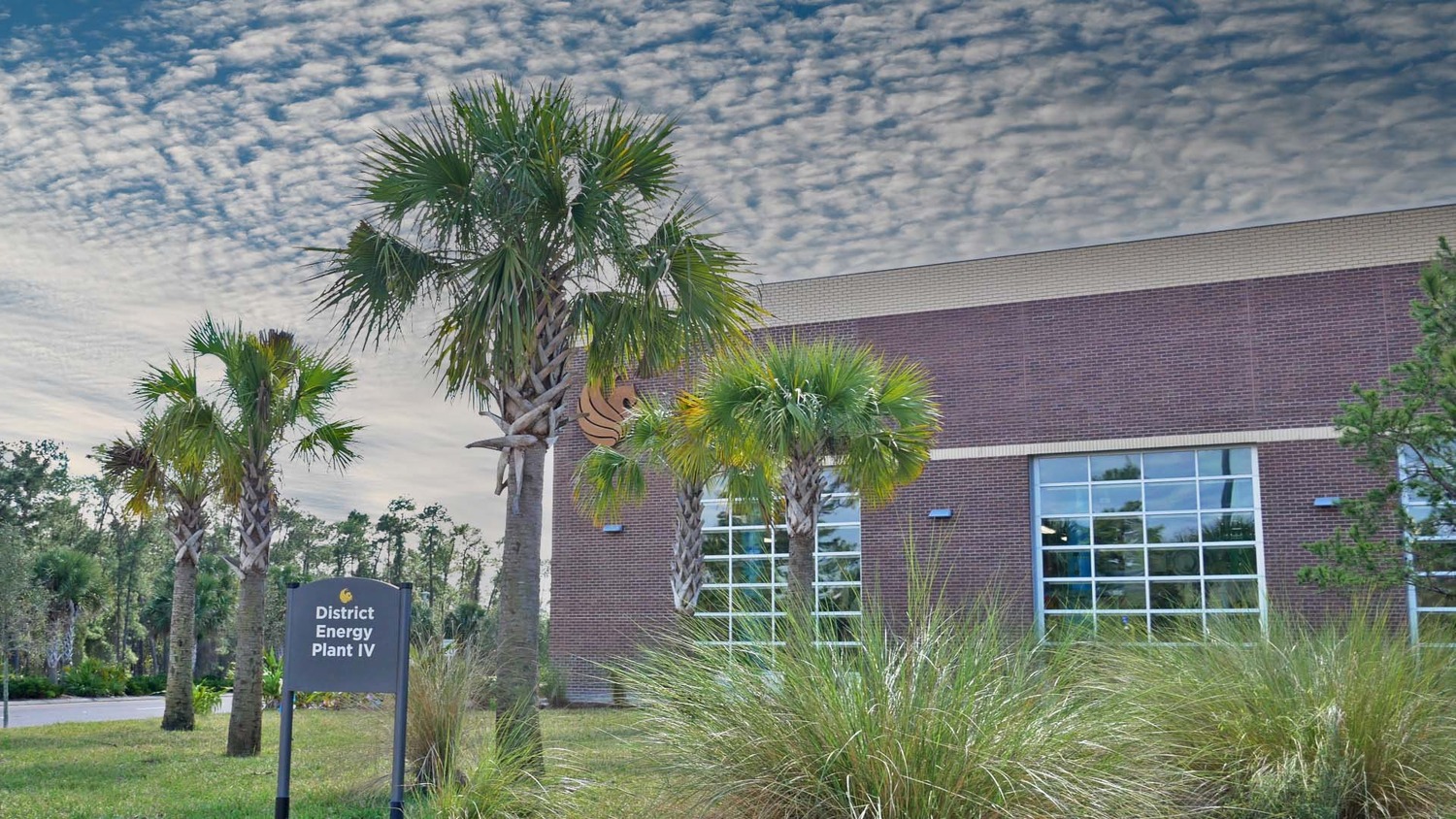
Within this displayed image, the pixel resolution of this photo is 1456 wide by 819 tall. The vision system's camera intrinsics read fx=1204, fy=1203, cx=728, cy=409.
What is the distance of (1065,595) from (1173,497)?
285cm

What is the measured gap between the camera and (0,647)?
3111 centimetres

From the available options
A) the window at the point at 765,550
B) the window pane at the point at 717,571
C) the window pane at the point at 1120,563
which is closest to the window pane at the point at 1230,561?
the window pane at the point at 1120,563

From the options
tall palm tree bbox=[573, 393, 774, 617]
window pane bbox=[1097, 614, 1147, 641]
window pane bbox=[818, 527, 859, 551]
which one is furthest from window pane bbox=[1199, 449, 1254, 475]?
window pane bbox=[1097, 614, 1147, 641]

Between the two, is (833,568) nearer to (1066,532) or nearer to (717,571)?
(717,571)

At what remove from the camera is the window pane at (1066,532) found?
2406 centimetres

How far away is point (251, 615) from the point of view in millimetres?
15570

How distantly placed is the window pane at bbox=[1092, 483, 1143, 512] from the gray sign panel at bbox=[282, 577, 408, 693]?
1872cm

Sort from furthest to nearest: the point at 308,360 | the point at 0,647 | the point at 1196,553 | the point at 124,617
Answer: the point at 124,617 → the point at 0,647 → the point at 1196,553 → the point at 308,360

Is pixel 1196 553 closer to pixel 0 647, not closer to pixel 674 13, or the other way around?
Result: pixel 674 13

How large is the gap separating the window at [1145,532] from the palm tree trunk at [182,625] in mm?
15137

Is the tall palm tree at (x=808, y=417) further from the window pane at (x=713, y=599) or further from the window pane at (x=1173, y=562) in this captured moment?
the window pane at (x=713, y=599)

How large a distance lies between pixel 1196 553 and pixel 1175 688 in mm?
16868

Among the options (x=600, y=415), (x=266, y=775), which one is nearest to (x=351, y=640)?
(x=266, y=775)

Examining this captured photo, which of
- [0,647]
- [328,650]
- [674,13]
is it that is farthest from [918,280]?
[0,647]
